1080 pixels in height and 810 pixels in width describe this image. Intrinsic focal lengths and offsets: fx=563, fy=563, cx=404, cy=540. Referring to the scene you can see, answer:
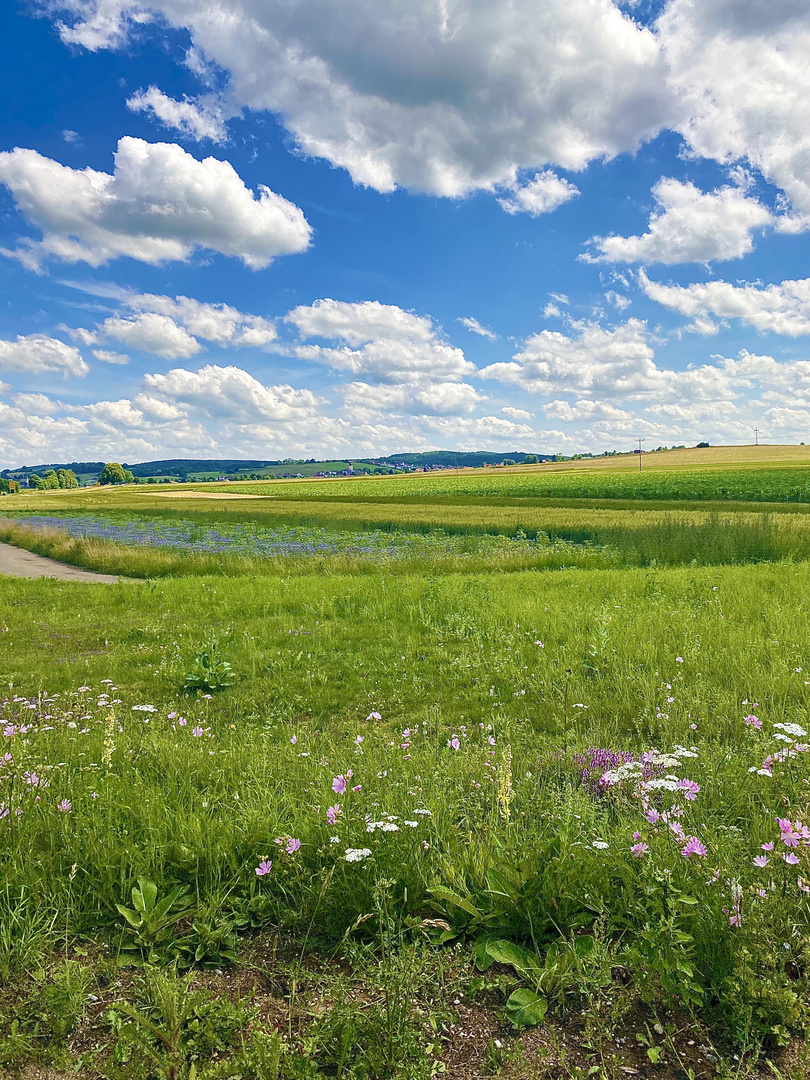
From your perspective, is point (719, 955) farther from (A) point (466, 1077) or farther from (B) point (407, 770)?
(B) point (407, 770)

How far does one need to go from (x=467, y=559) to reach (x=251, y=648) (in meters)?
12.0

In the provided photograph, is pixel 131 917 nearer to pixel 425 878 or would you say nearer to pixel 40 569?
pixel 425 878

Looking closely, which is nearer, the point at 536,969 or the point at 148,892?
the point at 536,969

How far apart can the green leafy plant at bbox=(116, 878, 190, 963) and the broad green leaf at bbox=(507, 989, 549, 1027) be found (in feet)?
5.41

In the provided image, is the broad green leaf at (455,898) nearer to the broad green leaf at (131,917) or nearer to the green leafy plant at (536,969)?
the green leafy plant at (536,969)

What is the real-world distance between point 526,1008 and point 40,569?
27452 millimetres

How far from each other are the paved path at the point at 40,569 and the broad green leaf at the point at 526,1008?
66.2 feet

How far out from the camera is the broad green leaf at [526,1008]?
235cm

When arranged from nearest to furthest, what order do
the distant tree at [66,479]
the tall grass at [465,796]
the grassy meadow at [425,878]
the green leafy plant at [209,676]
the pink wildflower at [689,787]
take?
the grassy meadow at [425,878]
the tall grass at [465,796]
the pink wildflower at [689,787]
the green leafy plant at [209,676]
the distant tree at [66,479]

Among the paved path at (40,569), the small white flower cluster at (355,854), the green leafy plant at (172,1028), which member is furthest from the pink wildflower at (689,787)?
the paved path at (40,569)

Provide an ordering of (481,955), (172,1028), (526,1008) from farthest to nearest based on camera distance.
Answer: (481,955), (526,1008), (172,1028)

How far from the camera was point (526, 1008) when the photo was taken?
2.38 meters

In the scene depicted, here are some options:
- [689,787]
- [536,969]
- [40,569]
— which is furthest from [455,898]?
[40,569]

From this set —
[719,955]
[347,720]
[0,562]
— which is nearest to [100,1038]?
[719,955]
